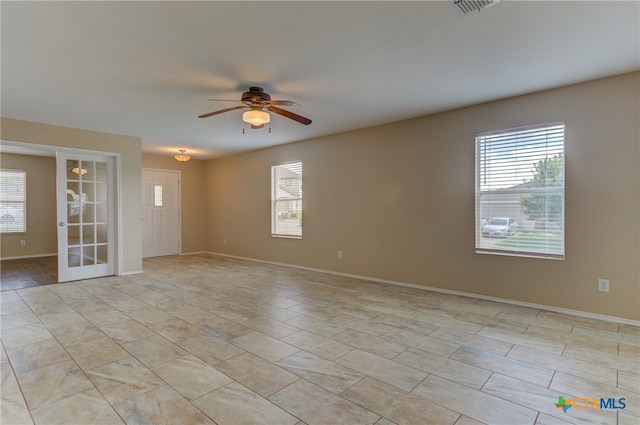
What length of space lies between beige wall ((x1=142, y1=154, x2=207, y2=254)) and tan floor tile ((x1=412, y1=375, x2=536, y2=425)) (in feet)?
24.6

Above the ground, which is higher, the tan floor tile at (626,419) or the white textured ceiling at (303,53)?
the white textured ceiling at (303,53)

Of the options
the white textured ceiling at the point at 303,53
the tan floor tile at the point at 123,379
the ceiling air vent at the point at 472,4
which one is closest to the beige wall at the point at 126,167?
the white textured ceiling at the point at 303,53

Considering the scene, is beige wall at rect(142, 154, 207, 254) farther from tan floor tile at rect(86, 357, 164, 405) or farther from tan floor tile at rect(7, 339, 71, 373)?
tan floor tile at rect(86, 357, 164, 405)

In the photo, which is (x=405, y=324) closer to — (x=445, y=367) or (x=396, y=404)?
(x=445, y=367)

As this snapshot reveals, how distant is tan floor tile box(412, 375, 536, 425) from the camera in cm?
181

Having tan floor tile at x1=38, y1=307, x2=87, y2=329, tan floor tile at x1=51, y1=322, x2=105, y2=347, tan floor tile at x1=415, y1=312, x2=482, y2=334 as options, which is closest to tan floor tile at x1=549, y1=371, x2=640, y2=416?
tan floor tile at x1=415, y1=312, x2=482, y2=334

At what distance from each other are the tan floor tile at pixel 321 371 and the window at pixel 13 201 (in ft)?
27.9

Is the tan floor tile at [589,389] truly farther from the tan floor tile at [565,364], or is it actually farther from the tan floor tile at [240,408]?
the tan floor tile at [240,408]

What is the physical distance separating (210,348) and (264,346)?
0.46 metres

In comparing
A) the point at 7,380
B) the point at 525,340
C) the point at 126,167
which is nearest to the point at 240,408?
the point at 7,380

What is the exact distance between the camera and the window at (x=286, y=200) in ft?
21.1

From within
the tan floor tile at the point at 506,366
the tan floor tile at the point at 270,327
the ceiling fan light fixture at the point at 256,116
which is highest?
the ceiling fan light fixture at the point at 256,116

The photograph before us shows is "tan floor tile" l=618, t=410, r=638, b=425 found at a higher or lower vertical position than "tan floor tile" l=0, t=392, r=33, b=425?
lower

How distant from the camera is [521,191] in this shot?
12.5 ft
